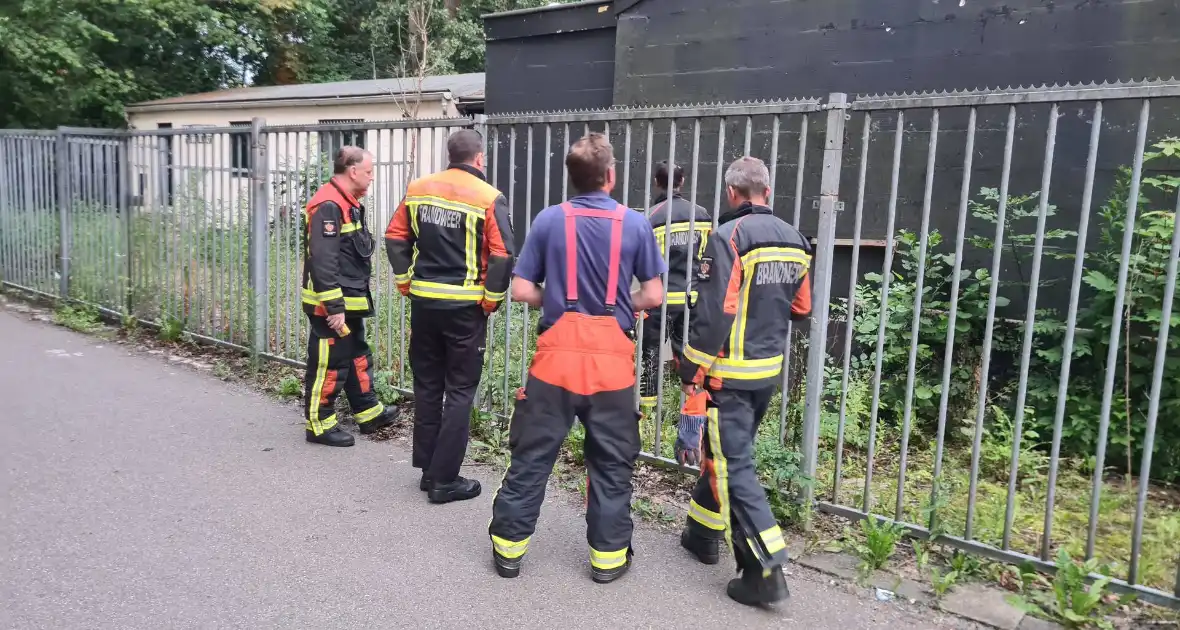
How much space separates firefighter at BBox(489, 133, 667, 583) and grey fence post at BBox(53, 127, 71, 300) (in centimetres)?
819

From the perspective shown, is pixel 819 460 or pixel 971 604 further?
pixel 819 460

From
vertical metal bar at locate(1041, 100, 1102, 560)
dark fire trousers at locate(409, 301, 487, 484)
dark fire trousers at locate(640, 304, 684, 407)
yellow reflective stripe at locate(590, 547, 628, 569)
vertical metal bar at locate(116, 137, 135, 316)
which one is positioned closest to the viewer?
vertical metal bar at locate(1041, 100, 1102, 560)

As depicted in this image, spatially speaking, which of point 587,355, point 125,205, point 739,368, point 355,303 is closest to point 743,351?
point 739,368

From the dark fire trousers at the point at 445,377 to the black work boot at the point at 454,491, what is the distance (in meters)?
0.03

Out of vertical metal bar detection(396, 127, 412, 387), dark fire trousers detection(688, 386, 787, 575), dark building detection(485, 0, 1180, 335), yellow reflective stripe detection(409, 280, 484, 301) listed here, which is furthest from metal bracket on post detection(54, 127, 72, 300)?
dark fire trousers detection(688, 386, 787, 575)

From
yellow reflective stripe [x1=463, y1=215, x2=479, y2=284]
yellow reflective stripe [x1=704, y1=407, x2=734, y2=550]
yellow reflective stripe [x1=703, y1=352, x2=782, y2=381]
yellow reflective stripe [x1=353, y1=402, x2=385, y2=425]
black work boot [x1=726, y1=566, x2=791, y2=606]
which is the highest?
yellow reflective stripe [x1=463, y1=215, x2=479, y2=284]

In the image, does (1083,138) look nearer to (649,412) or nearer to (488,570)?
(649,412)

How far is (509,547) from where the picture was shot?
12.3 feet

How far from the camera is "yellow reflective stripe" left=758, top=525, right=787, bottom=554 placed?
11.4 feet

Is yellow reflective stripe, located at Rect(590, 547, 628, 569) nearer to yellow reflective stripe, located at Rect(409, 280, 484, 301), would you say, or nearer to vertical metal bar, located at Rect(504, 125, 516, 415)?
yellow reflective stripe, located at Rect(409, 280, 484, 301)

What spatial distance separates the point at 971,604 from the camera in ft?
11.7

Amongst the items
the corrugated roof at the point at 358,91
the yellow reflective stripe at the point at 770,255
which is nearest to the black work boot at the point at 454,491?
the yellow reflective stripe at the point at 770,255

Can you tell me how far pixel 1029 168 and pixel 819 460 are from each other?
318 cm

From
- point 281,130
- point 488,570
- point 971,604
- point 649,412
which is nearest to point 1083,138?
point 649,412
